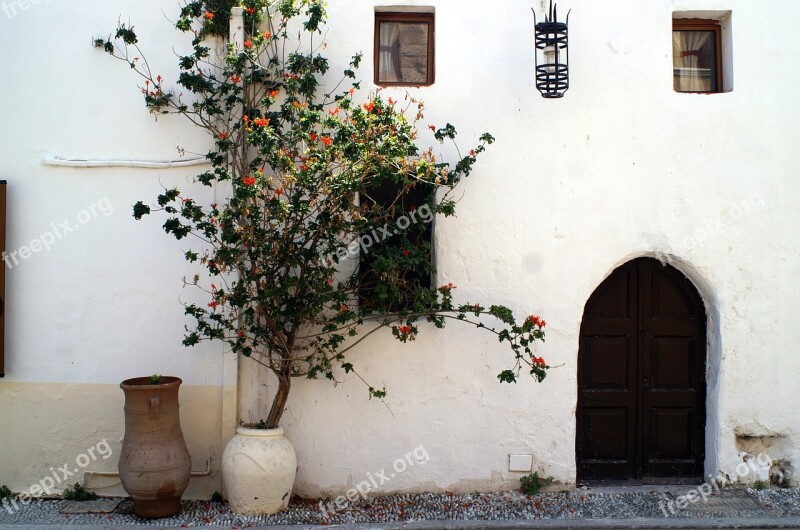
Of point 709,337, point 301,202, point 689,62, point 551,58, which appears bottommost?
point 709,337

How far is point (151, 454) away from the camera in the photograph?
5.66m

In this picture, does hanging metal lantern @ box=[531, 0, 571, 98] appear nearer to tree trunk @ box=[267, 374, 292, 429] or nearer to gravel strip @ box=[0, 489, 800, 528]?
tree trunk @ box=[267, 374, 292, 429]

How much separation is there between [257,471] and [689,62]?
4.90 meters

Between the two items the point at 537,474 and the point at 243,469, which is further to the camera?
the point at 537,474

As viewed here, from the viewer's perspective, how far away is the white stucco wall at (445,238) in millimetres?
6246

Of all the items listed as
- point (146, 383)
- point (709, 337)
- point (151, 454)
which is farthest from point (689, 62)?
point (151, 454)

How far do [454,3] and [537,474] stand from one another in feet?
12.9


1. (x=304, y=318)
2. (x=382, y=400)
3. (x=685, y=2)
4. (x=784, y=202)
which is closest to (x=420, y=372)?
(x=382, y=400)

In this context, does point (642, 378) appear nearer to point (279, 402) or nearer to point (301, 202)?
point (279, 402)

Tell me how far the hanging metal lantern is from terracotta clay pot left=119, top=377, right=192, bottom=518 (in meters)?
3.74

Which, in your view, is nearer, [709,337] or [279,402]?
[279,402]

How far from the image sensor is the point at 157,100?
6.12m

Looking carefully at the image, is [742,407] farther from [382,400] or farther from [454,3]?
[454,3]

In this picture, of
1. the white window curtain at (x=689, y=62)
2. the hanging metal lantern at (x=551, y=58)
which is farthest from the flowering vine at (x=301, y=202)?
the white window curtain at (x=689, y=62)
